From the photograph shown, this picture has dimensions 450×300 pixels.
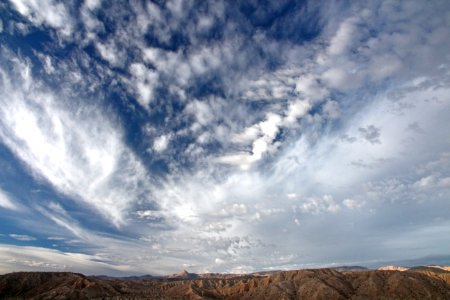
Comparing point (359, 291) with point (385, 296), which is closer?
point (385, 296)

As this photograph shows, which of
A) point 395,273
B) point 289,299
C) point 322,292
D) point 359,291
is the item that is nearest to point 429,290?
point 395,273

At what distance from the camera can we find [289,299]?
652ft

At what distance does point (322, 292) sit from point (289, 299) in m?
20.8

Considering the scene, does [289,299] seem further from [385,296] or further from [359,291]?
[385,296]

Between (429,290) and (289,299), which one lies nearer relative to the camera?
(429,290)

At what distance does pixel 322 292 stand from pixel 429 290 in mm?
55084

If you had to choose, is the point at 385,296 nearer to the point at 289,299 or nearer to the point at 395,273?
the point at 395,273

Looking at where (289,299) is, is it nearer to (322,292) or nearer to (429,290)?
(322,292)

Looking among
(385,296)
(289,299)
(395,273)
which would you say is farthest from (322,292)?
(395,273)

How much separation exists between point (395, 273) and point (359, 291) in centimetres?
2514

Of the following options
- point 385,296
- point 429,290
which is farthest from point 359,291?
point 429,290

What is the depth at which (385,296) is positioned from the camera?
179125 mm

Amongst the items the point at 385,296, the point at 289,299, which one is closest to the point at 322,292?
the point at 289,299

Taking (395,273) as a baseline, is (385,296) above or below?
below
